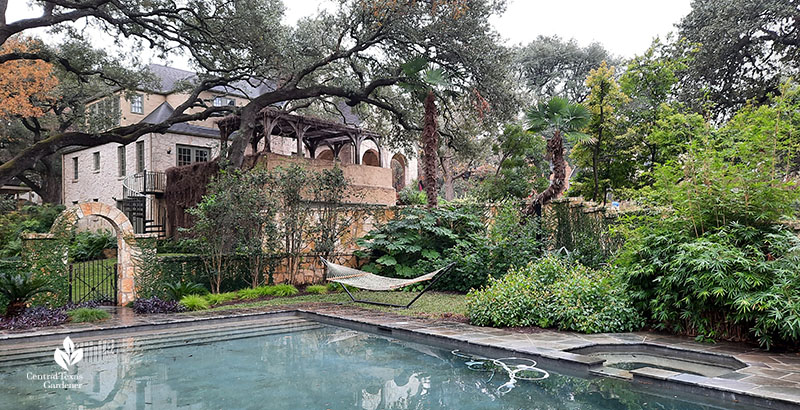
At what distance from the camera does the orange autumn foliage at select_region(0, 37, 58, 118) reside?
56.0 ft

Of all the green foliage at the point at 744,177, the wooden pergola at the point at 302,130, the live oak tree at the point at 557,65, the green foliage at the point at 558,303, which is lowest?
the green foliage at the point at 558,303

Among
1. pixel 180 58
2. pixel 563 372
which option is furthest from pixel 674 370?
pixel 180 58

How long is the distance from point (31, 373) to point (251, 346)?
2269 millimetres

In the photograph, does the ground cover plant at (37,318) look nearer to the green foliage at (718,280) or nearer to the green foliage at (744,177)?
the green foliage at (718,280)

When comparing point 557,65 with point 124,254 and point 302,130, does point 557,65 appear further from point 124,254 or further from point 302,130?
point 124,254

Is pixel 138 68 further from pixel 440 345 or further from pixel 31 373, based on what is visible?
pixel 440 345

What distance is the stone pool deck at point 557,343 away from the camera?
3855 mm

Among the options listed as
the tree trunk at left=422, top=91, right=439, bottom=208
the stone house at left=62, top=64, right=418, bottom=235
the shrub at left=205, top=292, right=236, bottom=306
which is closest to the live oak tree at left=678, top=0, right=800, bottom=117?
the tree trunk at left=422, top=91, right=439, bottom=208

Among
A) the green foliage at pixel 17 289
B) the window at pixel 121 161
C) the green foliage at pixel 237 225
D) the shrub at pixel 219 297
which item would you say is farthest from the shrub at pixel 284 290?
the window at pixel 121 161

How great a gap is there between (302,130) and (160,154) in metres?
7.18

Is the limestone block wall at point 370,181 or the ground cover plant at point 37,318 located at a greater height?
the limestone block wall at point 370,181
